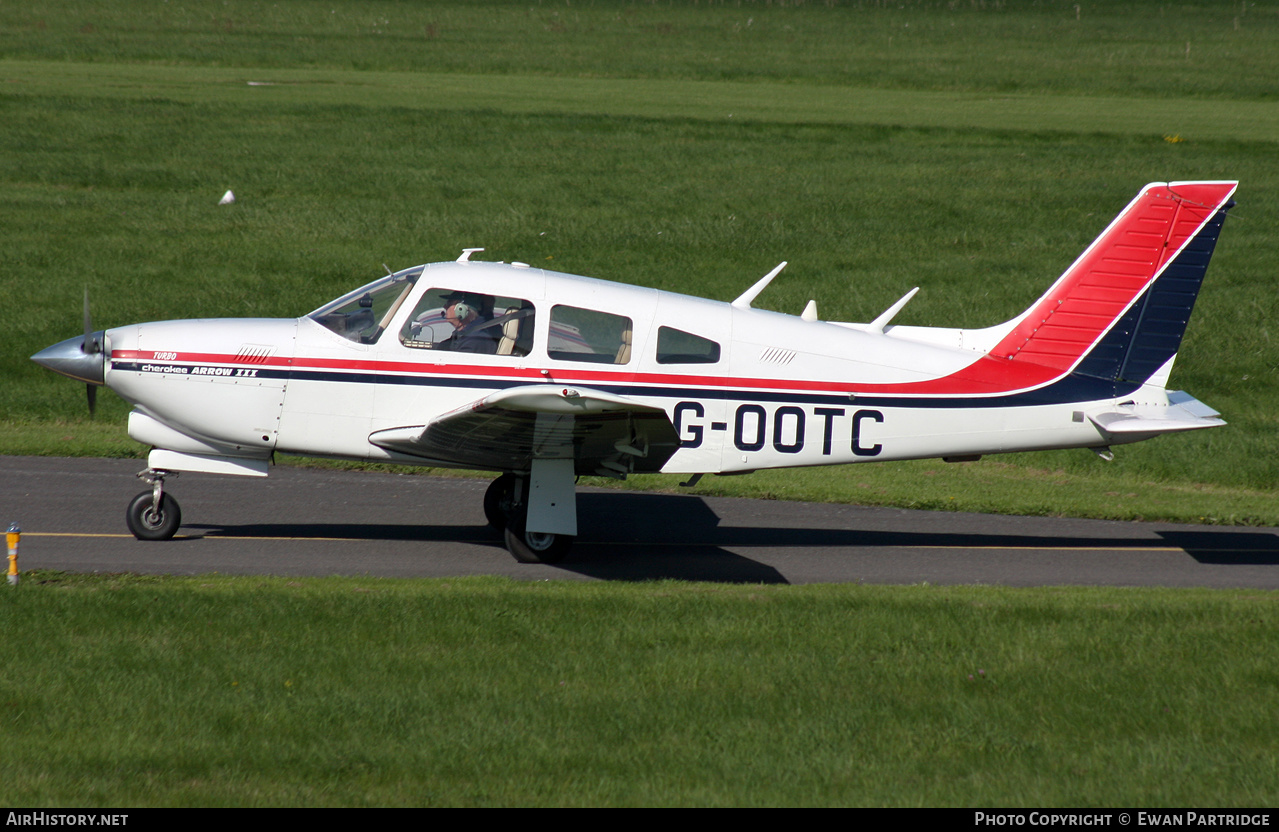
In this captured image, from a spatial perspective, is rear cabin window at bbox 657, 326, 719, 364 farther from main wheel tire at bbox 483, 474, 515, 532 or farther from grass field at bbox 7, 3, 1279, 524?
grass field at bbox 7, 3, 1279, 524

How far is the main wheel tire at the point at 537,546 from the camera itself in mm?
10016

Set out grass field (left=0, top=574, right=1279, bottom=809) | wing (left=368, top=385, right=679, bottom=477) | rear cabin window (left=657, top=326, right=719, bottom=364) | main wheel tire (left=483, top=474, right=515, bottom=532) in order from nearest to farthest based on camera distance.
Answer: grass field (left=0, top=574, right=1279, bottom=809)
wing (left=368, top=385, right=679, bottom=477)
rear cabin window (left=657, top=326, right=719, bottom=364)
main wheel tire (left=483, top=474, right=515, bottom=532)

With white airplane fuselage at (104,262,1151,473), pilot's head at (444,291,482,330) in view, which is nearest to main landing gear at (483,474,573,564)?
white airplane fuselage at (104,262,1151,473)

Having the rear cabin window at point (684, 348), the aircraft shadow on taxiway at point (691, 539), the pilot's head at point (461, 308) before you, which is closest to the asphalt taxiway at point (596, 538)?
the aircraft shadow on taxiway at point (691, 539)

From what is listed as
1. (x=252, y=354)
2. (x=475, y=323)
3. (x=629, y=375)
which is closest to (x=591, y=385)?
(x=629, y=375)

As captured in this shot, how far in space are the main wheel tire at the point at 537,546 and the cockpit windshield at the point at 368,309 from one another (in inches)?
81.8

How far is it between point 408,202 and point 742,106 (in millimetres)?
12171

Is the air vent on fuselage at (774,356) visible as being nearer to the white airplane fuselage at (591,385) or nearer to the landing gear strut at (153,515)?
the white airplane fuselage at (591,385)

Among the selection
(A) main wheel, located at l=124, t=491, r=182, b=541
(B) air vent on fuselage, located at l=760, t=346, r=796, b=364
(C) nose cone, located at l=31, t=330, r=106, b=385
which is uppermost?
(B) air vent on fuselage, located at l=760, t=346, r=796, b=364

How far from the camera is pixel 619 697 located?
6.76 metres

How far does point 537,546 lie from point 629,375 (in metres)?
1.70

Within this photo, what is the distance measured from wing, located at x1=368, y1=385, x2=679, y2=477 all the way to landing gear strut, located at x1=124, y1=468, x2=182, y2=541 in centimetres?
196

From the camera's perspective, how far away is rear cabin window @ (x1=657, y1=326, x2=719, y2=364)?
9734mm
